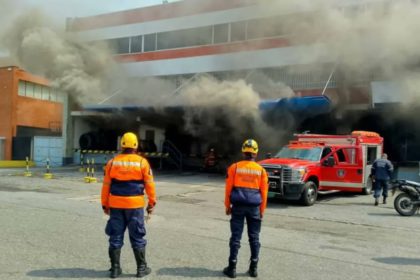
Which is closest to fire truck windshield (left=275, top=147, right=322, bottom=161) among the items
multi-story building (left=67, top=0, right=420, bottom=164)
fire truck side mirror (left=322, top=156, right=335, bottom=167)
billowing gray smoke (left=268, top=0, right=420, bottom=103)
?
fire truck side mirror (left=322, top=156, right=335, bottom=167)

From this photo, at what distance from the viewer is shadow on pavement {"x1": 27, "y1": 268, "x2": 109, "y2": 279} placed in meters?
4.97

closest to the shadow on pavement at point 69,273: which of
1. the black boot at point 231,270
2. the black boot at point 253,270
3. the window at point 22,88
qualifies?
the black boot at point 231,270

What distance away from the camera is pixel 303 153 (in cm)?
1353

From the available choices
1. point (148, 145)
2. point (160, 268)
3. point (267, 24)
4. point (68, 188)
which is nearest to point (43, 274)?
point (160, 268)

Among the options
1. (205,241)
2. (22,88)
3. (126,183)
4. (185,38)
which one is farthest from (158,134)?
(126,183)

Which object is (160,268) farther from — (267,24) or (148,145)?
(148,145)

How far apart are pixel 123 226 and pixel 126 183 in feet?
1.55

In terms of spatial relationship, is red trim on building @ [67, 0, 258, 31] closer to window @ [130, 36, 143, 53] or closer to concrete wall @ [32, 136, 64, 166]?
window @ [130, 36, 143, 53]

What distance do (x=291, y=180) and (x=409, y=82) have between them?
29.1 ft

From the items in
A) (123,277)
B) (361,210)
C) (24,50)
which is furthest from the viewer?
(24,50)

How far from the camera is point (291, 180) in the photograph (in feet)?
39.9

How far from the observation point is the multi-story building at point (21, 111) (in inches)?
1369

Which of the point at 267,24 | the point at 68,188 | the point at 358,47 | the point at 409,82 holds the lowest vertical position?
the point at 68,188

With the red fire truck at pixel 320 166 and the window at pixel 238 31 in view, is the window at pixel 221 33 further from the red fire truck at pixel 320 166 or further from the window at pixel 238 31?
the red fire truck at pixel 320 166
